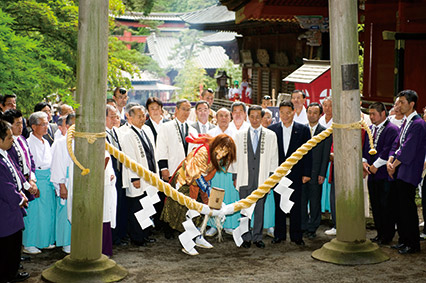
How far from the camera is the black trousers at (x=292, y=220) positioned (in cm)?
763

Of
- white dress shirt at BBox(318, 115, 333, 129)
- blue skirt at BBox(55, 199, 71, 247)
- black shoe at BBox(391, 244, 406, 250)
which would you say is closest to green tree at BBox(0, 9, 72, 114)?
blue skirt at BBox(55, 199, 71, 247)

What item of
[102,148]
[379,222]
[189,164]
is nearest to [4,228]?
[102,148]

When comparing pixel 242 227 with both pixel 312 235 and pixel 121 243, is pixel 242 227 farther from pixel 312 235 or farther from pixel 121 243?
pixel 121 243

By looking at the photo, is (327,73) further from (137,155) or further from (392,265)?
(392,265)

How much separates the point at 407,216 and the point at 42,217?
167 inches

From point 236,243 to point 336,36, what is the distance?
272 centimetres

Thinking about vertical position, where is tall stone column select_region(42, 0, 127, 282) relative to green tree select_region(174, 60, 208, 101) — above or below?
below

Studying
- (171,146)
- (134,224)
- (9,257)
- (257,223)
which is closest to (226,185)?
(257,223)

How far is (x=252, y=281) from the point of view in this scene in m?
5.85

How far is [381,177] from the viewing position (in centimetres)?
738

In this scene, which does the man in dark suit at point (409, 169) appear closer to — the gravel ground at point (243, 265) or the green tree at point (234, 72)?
the gravel ground at point (243, 265)

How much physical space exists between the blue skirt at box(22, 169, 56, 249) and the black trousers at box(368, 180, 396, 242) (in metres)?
3.92

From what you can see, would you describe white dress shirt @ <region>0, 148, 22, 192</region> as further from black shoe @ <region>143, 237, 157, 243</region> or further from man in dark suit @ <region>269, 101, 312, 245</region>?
man in dark suit @ <region>269, 101, 312, 245</region>

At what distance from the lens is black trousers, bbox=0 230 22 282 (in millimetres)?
5734
